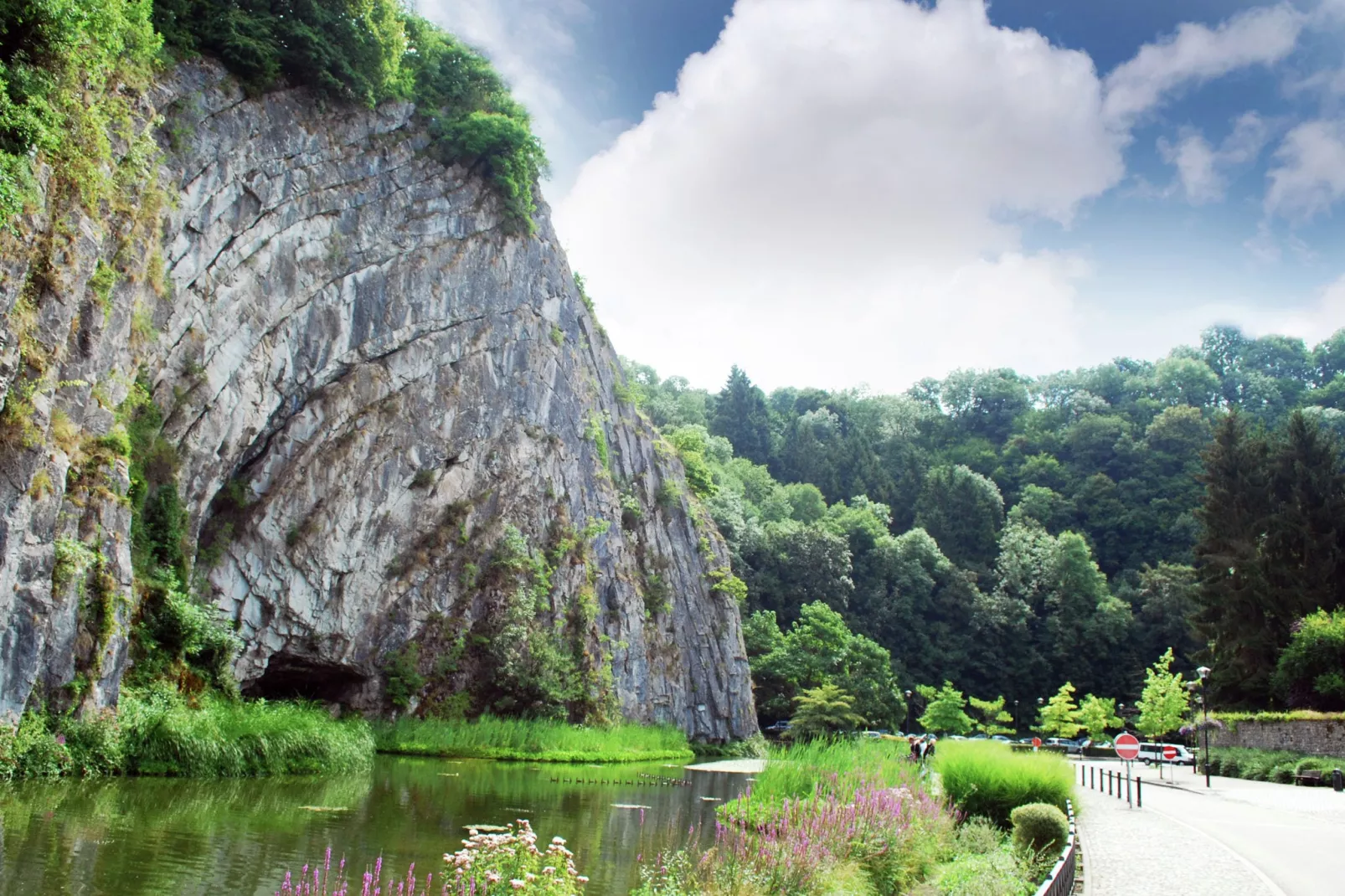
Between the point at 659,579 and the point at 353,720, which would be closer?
the point at 353,720

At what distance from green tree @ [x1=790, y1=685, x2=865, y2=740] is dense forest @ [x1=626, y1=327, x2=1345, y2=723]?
140 inches

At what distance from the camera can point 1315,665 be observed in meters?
35.3

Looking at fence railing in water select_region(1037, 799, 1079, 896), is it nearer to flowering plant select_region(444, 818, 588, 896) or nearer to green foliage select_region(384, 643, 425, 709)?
flowering plant select_region(444, 818, 588, 896)

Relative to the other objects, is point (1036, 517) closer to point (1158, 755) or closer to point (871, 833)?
point (1158, 755)

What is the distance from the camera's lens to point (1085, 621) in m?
71.7

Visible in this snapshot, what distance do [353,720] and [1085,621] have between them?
6160cm

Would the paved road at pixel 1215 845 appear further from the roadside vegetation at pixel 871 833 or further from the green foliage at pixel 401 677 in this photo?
the green foliage at pixel 401 677

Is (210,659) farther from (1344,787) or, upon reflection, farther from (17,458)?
(1344,787)

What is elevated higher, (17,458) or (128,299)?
(128,299)

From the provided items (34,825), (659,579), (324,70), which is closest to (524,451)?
(659,579)

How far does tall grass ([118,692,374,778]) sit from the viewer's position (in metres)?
18.3

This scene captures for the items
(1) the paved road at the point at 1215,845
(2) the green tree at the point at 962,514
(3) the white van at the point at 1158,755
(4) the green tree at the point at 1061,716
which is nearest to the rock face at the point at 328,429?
(1) the paved road at the point at 1215,845

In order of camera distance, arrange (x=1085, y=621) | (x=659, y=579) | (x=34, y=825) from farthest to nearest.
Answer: (x=1085, y=621) → (x=659, y=579) → (x=34, y=825)

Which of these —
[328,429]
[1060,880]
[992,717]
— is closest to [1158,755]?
[992,717]
